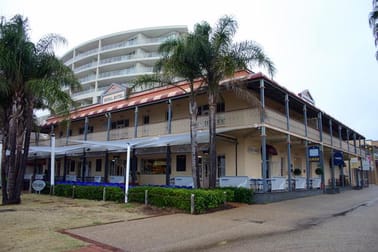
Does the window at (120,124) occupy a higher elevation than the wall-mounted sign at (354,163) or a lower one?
higher

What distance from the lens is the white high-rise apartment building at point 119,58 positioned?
57.8m

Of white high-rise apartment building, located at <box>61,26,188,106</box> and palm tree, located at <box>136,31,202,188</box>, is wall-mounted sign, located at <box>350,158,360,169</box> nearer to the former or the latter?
palm tree, located at <box>136,31,202,188</box>

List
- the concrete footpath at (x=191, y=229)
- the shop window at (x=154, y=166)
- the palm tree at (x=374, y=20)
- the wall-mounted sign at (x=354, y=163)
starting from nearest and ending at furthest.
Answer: the concrete footpath at (x=191, y=229)
the palm tree at (x=374, y=20)
the shop window at (x=154, y=166)
the wall-mounted sign at (x=354, y=163)

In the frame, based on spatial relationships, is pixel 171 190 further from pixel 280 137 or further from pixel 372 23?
pixel 372 23

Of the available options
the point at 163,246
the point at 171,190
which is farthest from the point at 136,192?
the point at 163,246

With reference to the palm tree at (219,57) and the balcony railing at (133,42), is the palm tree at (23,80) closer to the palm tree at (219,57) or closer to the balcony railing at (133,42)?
the palm tree at (219,57)

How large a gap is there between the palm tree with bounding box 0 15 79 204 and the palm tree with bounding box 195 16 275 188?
705cm

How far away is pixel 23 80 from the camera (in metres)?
15.5

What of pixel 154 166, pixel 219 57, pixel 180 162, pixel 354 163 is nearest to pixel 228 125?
pixel 219 57

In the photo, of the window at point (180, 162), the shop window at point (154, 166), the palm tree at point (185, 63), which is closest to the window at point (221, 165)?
the window at point (180, 162)

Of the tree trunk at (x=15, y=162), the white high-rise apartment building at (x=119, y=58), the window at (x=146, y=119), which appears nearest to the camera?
the tree trunk at (x=15, y=162)

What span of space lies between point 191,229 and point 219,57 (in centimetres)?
848

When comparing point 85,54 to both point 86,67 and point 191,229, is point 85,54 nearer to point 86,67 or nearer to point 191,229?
point 86,67

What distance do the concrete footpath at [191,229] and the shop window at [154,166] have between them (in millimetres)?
11278
